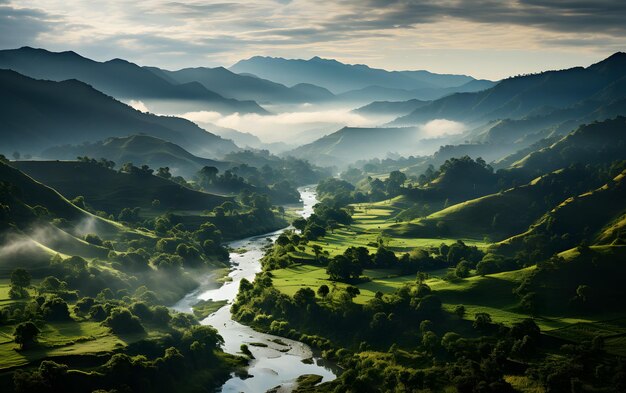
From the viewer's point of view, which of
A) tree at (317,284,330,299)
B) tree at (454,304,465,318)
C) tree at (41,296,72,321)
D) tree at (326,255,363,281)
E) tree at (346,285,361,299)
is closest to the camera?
tree at (41,296,72,321)

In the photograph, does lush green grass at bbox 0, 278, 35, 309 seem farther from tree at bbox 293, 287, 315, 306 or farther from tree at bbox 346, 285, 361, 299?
tree at bbox 346, 285, 361, 299

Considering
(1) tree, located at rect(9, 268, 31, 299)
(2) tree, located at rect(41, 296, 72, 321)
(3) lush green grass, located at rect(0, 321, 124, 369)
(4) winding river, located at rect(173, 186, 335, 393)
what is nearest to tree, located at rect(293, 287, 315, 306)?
(4) winding river, located at rect(173, 186, 335, 393)

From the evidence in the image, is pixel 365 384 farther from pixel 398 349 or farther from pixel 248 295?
pixel 248 295

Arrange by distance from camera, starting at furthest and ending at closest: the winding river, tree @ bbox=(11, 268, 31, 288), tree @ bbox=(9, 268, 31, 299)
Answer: tree @ bbox=(11, 268, 31, 288)
tree @ bbox=(9, 268, 31, 299)
the winding river

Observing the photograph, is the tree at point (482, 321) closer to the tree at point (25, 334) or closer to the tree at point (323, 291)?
the tree at point (323, 291)

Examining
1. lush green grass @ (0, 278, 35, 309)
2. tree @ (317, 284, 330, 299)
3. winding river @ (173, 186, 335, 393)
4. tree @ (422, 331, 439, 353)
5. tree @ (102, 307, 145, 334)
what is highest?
lush green grass @ (0, 278, 35, 309)

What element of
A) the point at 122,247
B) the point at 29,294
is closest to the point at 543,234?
the point at 122,247

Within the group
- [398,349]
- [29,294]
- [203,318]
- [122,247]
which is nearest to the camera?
[398,349]

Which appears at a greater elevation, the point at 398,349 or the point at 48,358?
the point at 48,358

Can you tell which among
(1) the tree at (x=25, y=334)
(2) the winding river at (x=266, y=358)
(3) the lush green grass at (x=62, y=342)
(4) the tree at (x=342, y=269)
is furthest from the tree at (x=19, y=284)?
(4) the tree at (x=342, y=269)
